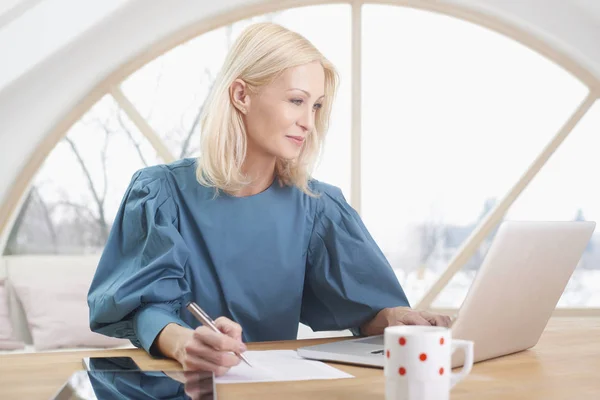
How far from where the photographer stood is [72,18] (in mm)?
4105

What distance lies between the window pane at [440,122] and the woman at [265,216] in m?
2.60

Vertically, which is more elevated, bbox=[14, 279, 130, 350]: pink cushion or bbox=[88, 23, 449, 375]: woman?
bbox=[88, 23, 449, 375]: woman

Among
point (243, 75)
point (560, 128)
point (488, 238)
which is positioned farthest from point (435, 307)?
point (243, 75)

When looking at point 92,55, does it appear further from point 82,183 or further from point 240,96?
point 240,96

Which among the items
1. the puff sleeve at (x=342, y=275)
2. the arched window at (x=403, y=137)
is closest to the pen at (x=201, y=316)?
the puff sleeve at (x=342, y=275)

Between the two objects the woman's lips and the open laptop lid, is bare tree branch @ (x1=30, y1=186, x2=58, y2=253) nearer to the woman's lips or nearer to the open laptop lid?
the woman's lips

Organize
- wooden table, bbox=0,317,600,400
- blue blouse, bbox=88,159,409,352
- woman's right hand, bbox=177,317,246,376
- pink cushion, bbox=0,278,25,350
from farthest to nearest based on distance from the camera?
pink cushion, bbox=0,278,25,350
blue blouse, bbox=88,159,409,352
woman's right hand, bbox=177,317,246,376
wooden table, bbox=0,317,600,400

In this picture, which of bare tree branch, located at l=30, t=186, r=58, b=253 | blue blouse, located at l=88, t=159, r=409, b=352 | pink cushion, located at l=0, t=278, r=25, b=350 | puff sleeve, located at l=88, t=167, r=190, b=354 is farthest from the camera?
bare tree branch, located at l=30, t=186, r=58, b=253

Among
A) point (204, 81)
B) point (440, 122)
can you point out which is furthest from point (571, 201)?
point (204, 81)

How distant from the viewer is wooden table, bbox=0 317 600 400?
3.74ft

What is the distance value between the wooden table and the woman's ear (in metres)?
0.67

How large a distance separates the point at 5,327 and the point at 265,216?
6.35 feet

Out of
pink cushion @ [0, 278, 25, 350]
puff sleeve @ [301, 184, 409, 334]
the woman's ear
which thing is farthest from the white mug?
pink cushion @ [0, 278, 25, 350]

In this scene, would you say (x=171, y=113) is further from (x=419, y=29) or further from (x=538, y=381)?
(x=538, y=381)
